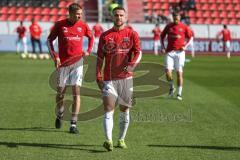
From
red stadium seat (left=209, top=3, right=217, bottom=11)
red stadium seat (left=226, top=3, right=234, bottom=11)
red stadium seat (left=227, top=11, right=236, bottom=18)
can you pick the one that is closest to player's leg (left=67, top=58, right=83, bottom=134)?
red stadium seat (left=227, top=11, right=236, bottom=18)

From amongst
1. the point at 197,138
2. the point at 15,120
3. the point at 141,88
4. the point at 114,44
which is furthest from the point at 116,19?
the point at 141,88

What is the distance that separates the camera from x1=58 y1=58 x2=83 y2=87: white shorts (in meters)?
11.8

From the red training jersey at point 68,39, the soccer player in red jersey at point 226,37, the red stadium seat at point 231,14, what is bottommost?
the soccer player in red jersey at point 226,37

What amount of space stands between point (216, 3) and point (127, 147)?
38.8 m

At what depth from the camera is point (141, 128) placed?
12.3m

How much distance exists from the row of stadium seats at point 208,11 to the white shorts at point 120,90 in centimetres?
3616

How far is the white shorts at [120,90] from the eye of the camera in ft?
32.7

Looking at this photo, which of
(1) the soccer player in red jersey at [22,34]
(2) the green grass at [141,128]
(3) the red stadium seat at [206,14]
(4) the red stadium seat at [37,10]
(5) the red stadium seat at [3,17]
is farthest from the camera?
(3) the red stadium seat at [206,14]

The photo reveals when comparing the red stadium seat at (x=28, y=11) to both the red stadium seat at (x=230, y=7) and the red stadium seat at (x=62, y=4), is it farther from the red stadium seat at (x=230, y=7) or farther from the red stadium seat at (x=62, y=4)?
the red stadium seat at (x=230, y=7)

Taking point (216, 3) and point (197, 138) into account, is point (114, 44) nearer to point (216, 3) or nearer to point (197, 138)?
point (197, 138)

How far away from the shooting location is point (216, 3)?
47.7 metres

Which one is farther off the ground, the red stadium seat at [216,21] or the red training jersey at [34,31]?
the red training jersey at [34,31]

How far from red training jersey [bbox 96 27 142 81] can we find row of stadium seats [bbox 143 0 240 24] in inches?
1425

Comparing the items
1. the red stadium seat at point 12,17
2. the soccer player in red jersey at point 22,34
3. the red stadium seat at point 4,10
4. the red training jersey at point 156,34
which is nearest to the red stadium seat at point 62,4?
the red stadium seat at point 12,17
